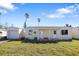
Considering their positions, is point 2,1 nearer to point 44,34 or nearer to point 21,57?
point 21,57

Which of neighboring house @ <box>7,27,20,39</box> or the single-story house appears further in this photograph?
neighboring house @ <box>7,27,20,39</box>

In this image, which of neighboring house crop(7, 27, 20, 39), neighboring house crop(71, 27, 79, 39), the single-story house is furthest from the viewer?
neighboring house crop(7, 27, 20, 39)

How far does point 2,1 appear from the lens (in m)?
10.7

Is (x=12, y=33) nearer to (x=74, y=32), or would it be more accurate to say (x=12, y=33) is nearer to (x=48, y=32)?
(x=48, y=32)

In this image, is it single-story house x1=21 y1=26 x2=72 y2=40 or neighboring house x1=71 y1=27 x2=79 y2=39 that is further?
single-story house x1=21 y1=26 x2=72 y2=40

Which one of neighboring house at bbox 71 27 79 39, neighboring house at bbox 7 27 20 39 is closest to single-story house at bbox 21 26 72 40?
neighboring house at bbox 71 27 79 39

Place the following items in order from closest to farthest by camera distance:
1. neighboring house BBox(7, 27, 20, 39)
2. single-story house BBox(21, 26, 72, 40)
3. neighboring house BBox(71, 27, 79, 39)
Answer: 1. neighboring house BBox(71, 27, 79, 39)
2. single-story house BBox(21, 26, 72, 40)
3. neighboring house BBox(7, 27, 20, 39)

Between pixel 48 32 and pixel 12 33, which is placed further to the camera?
pixel 12 33

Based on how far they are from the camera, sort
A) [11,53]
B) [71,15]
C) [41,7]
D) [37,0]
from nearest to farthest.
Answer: [37,0] → [11,53] → [41,7] → [71,15]

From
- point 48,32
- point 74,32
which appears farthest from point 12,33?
point 74,32

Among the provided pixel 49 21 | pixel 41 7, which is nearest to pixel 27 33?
pixel 49 21

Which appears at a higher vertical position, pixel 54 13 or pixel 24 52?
pixel 54 13

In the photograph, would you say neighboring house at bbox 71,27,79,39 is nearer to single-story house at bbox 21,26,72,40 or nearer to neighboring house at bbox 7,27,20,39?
single-story house at bbox 21,26,72,40

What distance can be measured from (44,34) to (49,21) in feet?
20.0
